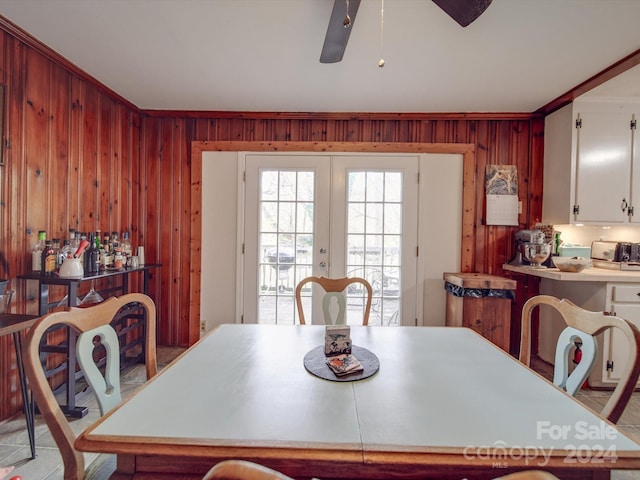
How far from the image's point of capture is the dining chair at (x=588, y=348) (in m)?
0.98

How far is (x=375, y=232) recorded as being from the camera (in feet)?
10.1

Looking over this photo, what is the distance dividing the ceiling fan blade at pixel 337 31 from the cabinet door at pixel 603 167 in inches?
96.2

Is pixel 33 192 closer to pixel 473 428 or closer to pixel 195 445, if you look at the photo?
pixel 195 445

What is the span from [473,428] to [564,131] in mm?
3096

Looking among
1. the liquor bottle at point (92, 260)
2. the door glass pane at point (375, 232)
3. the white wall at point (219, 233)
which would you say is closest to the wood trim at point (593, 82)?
the door glass pane at point (375, 232)

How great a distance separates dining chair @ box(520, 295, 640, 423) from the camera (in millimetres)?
980

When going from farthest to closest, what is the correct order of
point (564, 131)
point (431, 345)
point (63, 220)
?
point (564, 131) < point (63, 220) < point (431, 345)

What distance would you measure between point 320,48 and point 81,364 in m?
2.17

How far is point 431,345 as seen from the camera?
1.43m

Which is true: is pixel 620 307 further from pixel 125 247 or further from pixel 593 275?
pixel 125 247

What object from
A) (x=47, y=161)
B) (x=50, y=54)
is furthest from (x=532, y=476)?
(x=50, y=54)

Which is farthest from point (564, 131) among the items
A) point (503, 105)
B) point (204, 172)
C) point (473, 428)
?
point (204, 172)

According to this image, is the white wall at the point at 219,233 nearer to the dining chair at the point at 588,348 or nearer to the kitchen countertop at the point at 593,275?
the dining chair at the point at 588,348

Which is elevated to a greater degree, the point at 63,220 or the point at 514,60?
the point at 514,60
